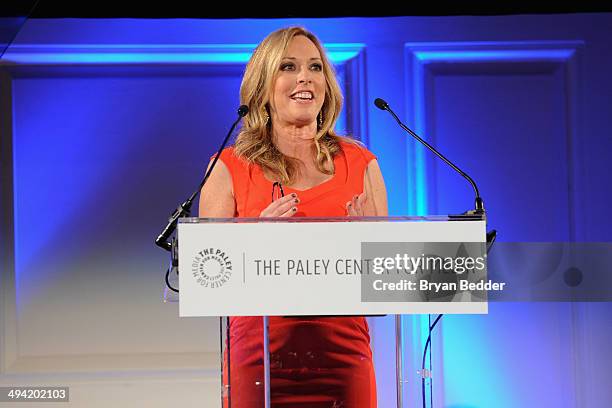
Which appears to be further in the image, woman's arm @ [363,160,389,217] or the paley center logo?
woman's arm @ [363,160,389,217]

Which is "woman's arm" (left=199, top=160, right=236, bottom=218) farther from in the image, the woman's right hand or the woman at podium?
the woman's right hand

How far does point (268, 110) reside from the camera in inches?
110

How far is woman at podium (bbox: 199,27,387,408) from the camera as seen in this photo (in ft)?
6.94

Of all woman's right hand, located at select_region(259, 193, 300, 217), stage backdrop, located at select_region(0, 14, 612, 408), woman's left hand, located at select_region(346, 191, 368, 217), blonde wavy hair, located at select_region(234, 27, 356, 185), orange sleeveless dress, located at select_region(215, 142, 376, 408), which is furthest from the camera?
stage backdrop, located at select_region(0, 14, 612, 408)

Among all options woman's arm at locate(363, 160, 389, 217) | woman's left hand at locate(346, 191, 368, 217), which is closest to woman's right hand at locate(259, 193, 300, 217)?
woman's left hand at locate(346, 191, 368, 217)

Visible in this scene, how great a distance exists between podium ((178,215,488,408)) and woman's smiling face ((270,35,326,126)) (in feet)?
2.95

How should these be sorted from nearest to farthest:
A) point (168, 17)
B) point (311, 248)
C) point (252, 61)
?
1. point (311, 248)
2. point (252, 61)
3. point (168, 17)

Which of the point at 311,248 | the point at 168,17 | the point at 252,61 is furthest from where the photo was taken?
the point at 168,17

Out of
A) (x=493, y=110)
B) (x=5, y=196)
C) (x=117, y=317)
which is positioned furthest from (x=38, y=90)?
(x=493, y=110)

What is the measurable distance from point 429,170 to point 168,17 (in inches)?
51.6

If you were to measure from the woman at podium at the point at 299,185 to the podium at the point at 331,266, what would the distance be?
0.76 ft

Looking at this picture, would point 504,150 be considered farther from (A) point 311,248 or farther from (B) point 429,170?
(A) point 311,248

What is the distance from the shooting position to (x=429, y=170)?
3795mm

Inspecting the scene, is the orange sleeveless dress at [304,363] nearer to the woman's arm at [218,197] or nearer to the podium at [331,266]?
the podium at [331,266]
